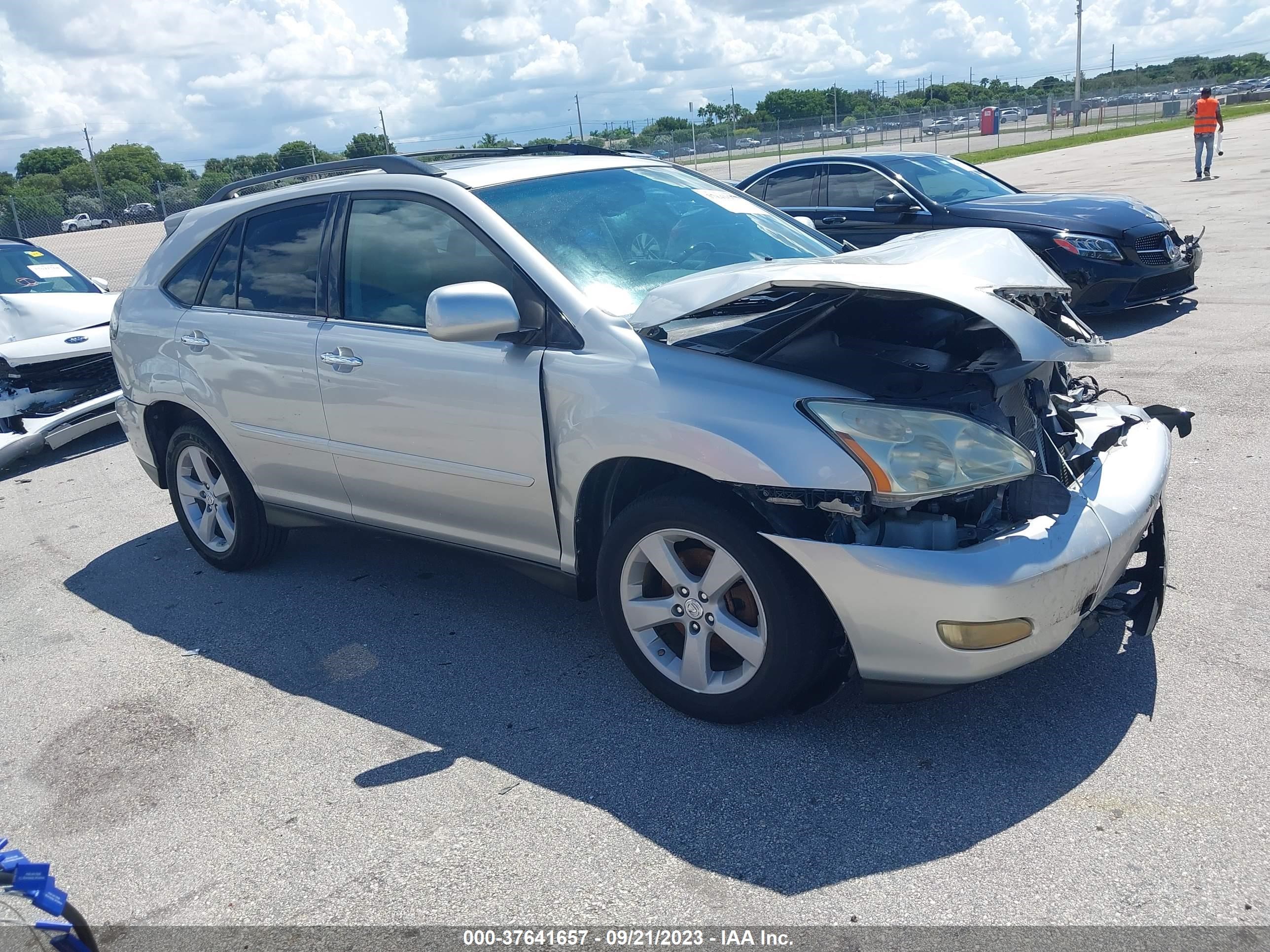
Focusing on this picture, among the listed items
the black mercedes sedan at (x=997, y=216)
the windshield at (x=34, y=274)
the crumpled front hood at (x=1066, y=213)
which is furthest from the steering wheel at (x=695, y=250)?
the windshield at (x=34, y=274)

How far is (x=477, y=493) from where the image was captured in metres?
4.01

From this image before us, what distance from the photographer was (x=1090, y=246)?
9.09m

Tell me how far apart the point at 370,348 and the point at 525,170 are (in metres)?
0.96

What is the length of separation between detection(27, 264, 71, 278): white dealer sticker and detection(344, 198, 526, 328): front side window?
6806 millimetres

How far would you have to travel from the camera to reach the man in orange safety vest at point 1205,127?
19.1 m

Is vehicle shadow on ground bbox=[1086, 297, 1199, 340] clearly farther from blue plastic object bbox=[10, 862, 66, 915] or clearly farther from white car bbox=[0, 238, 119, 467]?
blue plastic object bbox=[10, 862, 66, 915]

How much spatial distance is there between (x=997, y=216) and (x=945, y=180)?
1.00 meters

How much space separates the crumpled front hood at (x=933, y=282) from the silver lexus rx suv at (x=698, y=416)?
15 mm

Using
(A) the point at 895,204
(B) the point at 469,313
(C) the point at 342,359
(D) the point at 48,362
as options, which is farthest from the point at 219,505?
(A) the point at 895,204

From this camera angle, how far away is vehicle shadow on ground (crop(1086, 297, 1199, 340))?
9062 mm

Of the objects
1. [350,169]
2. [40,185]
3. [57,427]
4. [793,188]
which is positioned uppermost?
[40,185]

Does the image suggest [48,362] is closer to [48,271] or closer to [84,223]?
[48,271]

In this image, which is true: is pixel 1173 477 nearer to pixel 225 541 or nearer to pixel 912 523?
pixel 912 523

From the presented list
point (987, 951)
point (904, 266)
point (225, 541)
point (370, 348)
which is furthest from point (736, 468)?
point (225, 541)
